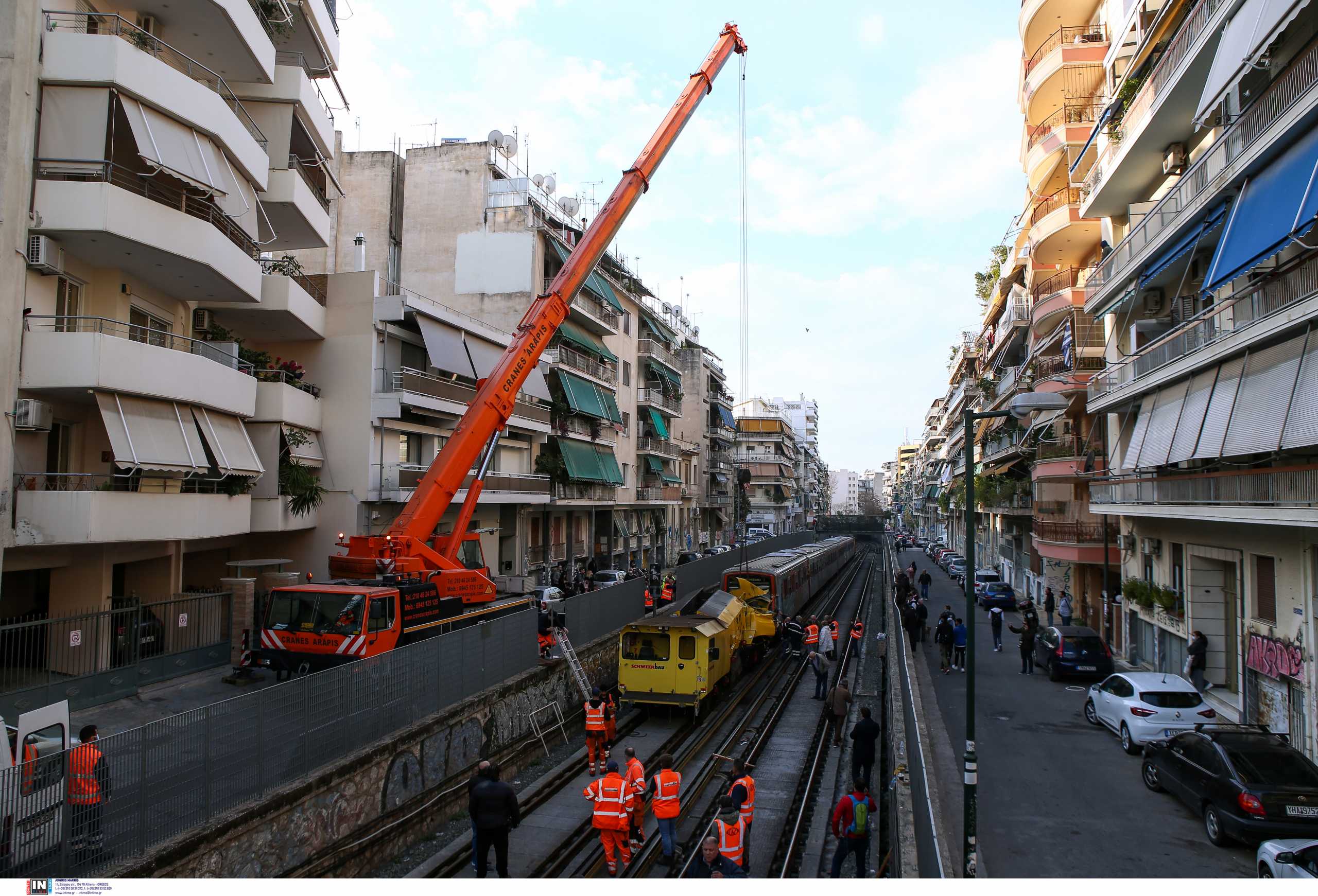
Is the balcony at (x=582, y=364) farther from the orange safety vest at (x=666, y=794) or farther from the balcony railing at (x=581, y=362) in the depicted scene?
the orange safety vest at (x=666, y=794)

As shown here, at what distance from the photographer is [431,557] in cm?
1619

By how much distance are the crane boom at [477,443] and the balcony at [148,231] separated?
5.52m

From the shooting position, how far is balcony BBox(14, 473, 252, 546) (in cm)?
1228

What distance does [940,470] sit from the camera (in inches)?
3132

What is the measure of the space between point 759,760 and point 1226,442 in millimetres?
10521

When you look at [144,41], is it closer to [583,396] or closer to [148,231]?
[148,231]

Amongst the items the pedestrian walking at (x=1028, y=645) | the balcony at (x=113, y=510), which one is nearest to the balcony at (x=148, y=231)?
the balcony at (x=113, y=510)

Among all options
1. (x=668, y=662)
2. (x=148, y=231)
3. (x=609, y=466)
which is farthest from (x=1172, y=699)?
(x=609, y=466)

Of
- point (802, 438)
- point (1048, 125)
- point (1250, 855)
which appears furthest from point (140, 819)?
point (802, 438)

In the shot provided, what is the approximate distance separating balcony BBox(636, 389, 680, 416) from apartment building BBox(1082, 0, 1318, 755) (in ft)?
89.1

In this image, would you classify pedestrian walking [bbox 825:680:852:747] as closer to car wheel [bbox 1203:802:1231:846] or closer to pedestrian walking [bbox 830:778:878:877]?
pedestrian walking [bbox 830:778:878:877]

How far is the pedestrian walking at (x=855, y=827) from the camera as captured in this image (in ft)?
31.1

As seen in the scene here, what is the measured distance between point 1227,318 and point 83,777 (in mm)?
19697

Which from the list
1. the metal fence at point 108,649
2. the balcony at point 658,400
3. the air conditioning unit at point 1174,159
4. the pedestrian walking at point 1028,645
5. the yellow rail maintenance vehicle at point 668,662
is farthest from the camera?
the balcony at point 658,400
